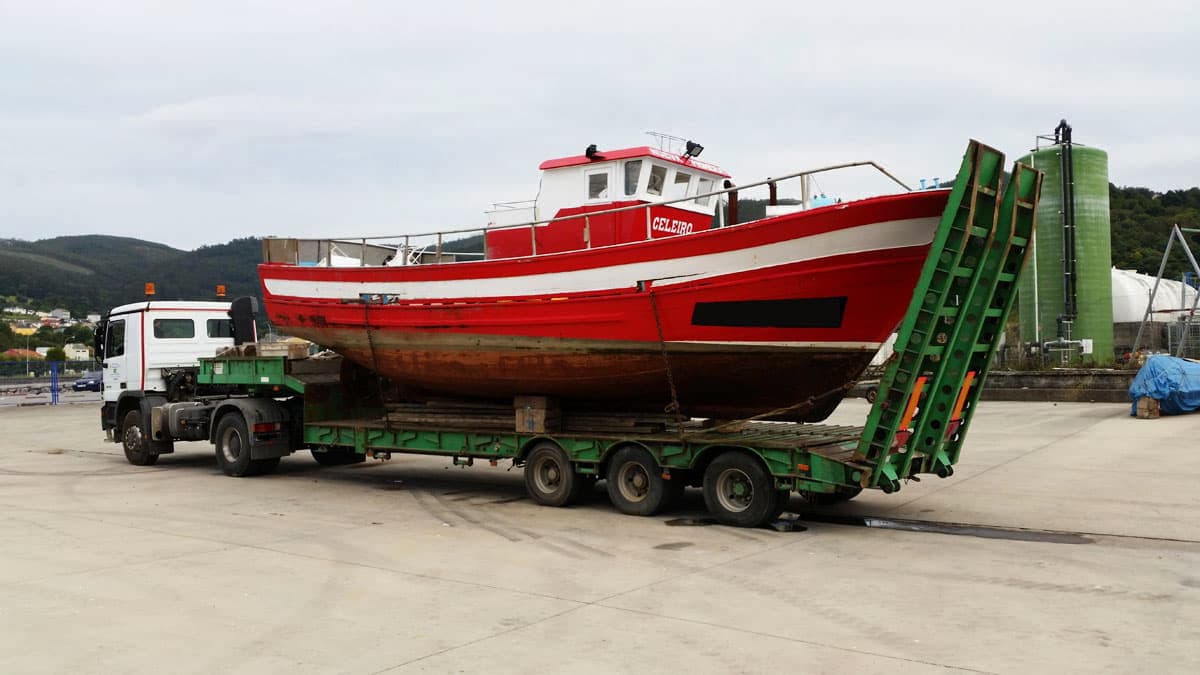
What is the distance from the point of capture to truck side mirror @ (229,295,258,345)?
15914mm

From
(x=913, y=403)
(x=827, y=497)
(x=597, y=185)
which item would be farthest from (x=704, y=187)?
(x=913, y=403)

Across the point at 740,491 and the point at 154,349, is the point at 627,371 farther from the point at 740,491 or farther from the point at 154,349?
the point at 154,349

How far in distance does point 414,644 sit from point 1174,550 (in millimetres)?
6433

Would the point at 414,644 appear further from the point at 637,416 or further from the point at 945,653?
the point at 637,416

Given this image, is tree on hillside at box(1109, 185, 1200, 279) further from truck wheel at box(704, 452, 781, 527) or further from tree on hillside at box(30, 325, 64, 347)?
tree on hillside at box(30, 325, 64, 347)

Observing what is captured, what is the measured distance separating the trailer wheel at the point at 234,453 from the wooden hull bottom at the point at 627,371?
9.00ft

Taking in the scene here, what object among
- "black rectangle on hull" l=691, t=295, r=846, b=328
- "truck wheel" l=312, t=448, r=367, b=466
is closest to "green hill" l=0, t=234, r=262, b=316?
"truck wheel" l=312, t=448, r=367, b=466

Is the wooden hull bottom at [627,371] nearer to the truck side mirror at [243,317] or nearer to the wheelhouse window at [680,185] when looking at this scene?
the wheelhouse window at [680,185]

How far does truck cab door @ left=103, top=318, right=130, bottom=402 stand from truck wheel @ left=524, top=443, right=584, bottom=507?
28.0ft

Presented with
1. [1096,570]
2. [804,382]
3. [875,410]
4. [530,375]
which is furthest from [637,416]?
[1096,570]

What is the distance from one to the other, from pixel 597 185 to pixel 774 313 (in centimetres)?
319

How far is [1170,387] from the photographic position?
20125mm

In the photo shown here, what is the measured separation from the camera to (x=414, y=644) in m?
5.45

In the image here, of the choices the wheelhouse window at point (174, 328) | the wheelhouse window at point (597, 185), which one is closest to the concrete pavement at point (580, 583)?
the wheelhouse window at point (174, 328)
